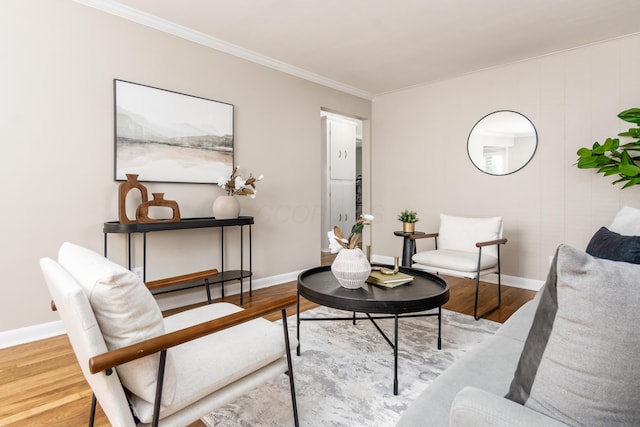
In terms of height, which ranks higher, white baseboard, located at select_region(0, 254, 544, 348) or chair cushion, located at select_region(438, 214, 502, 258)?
chair cushion, located at select_region(438, 214, 502, 258)

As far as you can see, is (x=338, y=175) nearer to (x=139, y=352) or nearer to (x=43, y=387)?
(x=43, y=387)

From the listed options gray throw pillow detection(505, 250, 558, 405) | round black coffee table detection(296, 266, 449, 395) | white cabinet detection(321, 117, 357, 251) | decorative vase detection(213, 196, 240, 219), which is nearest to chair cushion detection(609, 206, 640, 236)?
round black coffee table detection(296, 266, 449, 395)

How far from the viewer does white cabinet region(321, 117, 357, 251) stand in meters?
5.97

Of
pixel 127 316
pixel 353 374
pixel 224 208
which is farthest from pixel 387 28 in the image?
pixel 127 316

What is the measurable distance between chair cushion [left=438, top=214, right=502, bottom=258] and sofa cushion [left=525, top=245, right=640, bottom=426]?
9.20ft

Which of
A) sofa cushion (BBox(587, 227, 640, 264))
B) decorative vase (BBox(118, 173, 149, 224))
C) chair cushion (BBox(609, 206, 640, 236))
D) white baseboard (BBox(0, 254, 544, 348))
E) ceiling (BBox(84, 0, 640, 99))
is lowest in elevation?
white baseboard (BBox(0, 254, 544, 348))

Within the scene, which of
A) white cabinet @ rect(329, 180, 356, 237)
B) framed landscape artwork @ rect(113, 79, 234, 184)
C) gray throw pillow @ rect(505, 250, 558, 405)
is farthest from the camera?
white cabinet @ rect(329, 180, 356, 237)

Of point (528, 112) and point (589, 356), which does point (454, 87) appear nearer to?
point (528, 112)

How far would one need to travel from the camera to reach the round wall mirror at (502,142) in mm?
3846

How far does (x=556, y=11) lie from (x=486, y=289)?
2658mm

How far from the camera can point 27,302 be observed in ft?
8.02

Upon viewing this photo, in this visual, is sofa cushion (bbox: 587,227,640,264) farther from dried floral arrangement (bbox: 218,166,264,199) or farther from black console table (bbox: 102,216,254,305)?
dried floral arrangement (bbox: 218,166,264,199)

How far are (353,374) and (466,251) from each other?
6.56 ft

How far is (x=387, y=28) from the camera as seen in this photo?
3.09m
